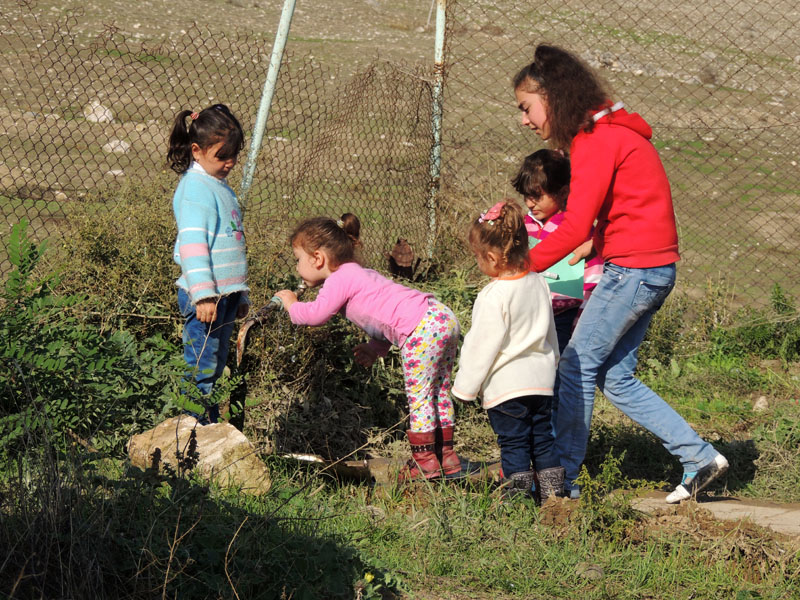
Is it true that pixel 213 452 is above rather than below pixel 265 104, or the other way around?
below

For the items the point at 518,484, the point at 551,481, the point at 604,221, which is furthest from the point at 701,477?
the point at 604,221

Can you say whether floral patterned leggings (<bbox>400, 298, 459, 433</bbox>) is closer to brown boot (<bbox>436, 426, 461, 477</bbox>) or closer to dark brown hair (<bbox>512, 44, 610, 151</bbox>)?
brown boot (<bbox>436, 426, 461, 477</bbox>)

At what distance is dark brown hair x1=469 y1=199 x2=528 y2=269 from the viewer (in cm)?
356

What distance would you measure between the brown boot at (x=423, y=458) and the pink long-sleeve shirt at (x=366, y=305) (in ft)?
1.48

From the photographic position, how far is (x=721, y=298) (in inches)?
272

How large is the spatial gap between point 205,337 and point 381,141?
11.2 ft

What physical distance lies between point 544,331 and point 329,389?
5.65 ft

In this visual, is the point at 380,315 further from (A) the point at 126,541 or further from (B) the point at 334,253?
(A) the point at 126,541

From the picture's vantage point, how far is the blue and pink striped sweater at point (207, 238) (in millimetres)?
3746

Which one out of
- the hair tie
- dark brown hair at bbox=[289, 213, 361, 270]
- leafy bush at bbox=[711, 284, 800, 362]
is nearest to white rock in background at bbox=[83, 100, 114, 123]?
dark brown hair at bbox=[289, 213, 361, 270]

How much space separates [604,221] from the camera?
384 cm

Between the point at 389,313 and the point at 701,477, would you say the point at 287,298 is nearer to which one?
the point at 389,313

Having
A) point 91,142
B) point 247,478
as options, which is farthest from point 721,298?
point 91,142

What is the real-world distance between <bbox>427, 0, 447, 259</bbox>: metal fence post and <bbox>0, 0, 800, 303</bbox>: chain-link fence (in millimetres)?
59
